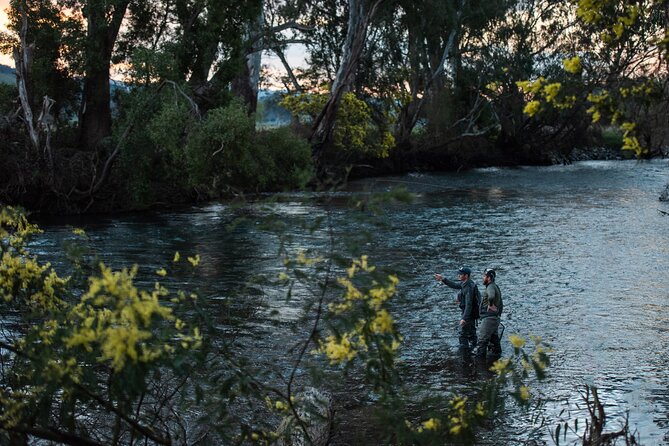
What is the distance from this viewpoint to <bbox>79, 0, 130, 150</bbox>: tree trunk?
32719 millimetres

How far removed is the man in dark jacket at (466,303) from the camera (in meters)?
13.2

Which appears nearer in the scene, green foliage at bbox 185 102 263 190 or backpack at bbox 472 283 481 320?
backpack at bbox 472 283 481 320

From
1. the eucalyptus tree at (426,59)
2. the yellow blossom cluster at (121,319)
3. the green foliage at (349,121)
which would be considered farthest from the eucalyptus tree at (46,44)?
the yellow blossom cluster at (121,319)

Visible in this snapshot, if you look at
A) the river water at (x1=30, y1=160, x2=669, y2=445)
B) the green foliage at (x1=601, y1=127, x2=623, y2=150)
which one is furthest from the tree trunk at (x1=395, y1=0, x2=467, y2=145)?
the green foliage at (x1=601, y1=127, x2=623, y2=150)

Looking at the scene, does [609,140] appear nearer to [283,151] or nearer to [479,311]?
[283,151]

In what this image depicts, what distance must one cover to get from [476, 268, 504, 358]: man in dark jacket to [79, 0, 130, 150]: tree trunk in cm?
2302

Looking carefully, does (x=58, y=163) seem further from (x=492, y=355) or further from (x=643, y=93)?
(x=643, y=93)

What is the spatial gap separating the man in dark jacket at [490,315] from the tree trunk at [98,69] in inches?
906

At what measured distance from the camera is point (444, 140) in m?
59.2

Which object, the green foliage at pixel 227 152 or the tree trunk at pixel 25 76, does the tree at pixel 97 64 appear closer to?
the tree trunk at pixel 25 76

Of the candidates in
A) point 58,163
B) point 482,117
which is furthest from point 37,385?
point 482,117

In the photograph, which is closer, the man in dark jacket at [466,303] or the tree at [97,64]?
the man in dark jacket at [466,303]

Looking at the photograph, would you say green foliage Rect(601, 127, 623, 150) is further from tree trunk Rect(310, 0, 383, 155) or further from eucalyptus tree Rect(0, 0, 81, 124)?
eucalyptus tree Rect(0, 0, 81, 124)

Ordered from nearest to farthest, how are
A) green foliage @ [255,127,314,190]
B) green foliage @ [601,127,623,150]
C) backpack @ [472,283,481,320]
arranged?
backpack @ [472,283,481,320]
green foliage @ [255,127,314,190]
green foliage @ [601,127,623,150]
